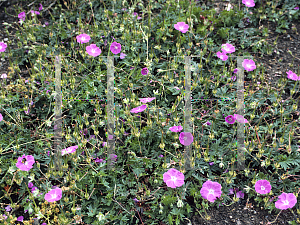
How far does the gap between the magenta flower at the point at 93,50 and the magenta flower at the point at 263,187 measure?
1.96 metres

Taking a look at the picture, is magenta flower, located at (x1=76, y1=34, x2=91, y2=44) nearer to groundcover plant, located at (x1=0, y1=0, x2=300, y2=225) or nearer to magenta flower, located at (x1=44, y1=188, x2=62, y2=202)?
groundcover plant, located at (x1=0, y1=0, x2=300, y2=225)

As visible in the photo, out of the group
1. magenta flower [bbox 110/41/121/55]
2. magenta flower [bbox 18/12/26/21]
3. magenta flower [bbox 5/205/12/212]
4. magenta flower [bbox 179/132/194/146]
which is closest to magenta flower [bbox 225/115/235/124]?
magenta flower [bbox 179/132/194/146]

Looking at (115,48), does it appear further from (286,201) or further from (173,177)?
(286,201)

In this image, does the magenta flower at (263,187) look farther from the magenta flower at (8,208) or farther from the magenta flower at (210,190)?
the magenta flower at (8,208)

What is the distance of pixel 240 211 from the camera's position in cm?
248

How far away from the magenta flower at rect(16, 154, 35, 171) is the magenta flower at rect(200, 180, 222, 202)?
1384 mm

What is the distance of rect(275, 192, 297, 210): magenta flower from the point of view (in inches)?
92.4

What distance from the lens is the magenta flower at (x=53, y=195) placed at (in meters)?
2.38

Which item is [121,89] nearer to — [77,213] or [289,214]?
[77,213]

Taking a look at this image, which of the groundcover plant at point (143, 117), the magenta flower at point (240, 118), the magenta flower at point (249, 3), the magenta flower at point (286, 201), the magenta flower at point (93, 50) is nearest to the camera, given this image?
the magenta flower at point (286, 201)

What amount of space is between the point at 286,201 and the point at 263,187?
186 mm

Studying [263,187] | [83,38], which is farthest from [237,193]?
[83,38]

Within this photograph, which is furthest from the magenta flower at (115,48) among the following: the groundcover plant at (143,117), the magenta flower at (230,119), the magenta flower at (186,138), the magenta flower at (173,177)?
the magenta flower at (173,177)

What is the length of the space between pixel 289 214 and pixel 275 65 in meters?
1.65
